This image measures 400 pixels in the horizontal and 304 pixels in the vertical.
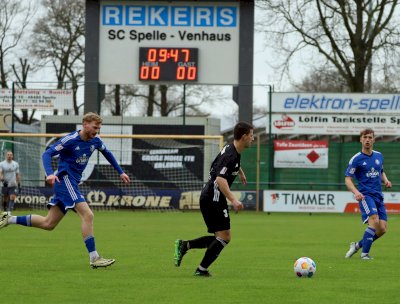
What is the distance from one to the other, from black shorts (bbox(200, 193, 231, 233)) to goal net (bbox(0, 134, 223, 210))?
65.5ft

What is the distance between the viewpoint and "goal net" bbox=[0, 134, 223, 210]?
3133 centimetres

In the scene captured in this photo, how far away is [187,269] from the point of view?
1198cm

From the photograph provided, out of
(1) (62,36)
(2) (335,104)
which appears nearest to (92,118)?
(2) (335,104)

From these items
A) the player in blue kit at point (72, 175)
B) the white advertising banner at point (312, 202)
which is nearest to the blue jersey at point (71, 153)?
the player in blue kit at point (72, 175)

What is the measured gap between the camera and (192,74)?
30188mm

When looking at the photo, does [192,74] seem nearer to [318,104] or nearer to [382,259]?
[318,104]

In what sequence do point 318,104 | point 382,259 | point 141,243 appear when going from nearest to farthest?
point 382,259 → point 141,243 → point 318,104

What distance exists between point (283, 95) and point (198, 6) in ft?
13.5

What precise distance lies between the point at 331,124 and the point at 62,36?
2098cm

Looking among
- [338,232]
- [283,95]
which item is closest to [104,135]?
[283,95]

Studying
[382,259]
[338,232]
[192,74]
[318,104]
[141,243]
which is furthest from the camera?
[318,104]

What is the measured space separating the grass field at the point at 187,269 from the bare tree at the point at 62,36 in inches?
1105

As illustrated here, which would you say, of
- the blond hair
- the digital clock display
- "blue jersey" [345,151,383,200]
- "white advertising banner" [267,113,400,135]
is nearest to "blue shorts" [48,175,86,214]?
the blond hair

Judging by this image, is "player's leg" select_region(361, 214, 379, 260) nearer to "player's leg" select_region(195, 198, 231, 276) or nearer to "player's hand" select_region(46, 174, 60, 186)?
"player's leg" select_region(195, 198, 231, 276)
